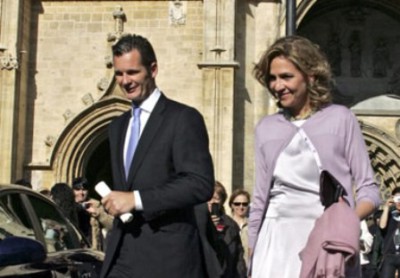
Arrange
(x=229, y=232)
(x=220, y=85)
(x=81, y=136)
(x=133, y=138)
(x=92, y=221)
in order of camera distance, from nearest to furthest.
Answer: (x=133, y=138) < (x=229, y=232) < (x=92, y=221) < (x=220, y=85) < (x=81, y=136)

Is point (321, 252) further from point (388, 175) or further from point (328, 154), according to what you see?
point (388, 175)

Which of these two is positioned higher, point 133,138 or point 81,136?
point 81,136

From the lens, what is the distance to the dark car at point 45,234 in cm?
529

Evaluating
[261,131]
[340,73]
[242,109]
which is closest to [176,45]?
[242,109]

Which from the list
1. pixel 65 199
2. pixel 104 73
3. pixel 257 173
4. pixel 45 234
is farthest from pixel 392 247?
pixel 104 73

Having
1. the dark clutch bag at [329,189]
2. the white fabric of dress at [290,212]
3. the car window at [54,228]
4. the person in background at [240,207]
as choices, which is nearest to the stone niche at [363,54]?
the person in background at [240,207]

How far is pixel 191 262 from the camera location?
3814 mm

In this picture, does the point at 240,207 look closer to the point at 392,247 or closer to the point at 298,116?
the point at 392,247

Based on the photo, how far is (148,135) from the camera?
3877 mm

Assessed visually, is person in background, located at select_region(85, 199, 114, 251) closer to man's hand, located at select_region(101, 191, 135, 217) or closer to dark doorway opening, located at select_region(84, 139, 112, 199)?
man's hand, located at select_region(101, 191, 135, 217)

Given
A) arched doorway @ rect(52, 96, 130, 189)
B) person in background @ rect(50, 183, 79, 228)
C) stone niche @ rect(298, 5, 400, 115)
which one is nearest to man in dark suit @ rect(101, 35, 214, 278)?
person in background @ rect(50, 183, 79, 228)

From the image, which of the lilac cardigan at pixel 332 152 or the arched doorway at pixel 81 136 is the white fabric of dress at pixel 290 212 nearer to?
the lilac cardigan at pixel 332 152

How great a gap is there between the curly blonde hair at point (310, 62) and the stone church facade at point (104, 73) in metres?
13.3

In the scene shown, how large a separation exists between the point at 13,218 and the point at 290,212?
2558 mm
